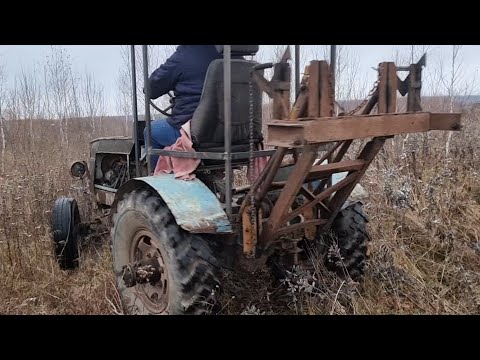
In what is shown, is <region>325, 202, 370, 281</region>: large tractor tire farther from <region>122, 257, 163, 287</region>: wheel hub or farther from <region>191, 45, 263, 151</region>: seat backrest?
<region>122, 257, 163, 287</region>: wheel hub

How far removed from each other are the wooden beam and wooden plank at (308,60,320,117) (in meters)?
0.12

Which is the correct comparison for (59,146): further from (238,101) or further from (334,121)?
(334,121)

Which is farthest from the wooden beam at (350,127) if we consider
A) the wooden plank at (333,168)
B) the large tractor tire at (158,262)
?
the large tractor tire at (158,262)

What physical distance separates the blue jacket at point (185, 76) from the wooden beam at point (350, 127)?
3.79 ft

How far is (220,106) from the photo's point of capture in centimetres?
302

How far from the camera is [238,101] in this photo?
9.98 feet

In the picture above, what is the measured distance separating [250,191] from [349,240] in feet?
3.86

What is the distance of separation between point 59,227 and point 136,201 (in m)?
1.72

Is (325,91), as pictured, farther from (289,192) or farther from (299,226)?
(299,226)

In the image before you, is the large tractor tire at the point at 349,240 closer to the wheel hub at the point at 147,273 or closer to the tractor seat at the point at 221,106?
the tractor seat at the point at 221,106

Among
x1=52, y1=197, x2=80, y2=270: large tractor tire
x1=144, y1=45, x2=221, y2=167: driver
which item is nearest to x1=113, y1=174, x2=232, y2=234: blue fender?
x1=144, y1=45, x2=221, y2=167: driver

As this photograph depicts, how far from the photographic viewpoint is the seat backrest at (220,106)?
2963 millimetres

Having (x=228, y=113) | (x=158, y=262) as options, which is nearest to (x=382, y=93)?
(x=228, y=113)

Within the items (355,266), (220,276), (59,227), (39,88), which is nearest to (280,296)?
(355,266)
